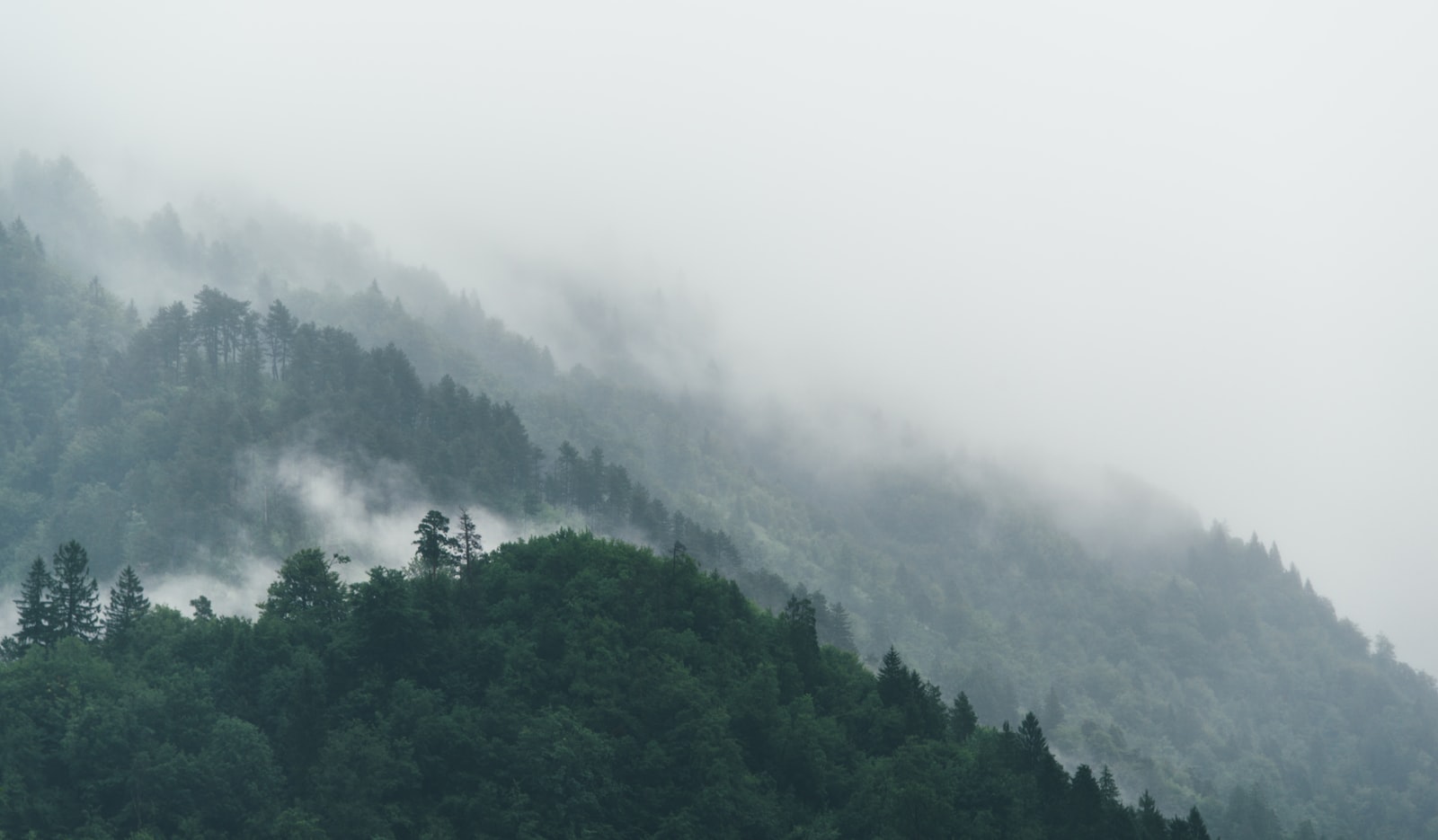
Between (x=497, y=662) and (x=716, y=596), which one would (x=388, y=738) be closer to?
(x=497, y=662)

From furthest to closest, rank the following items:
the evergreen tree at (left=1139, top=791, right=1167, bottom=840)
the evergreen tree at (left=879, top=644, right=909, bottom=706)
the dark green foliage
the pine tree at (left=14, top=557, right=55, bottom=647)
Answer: the evergreen tree at (left=879, top=644, right=909, bottom=706)
the evergreen tree at (left=1139, top=791, right=1167, bottom=840)
the pine tree at (left=14, top=557, right=55, bottom=647)
the dark green foliage

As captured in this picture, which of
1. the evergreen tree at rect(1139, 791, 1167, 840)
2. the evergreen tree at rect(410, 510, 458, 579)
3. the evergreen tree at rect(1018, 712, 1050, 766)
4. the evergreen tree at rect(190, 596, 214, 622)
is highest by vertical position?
the evergreen tree at rect(410, 510, 458, 579)

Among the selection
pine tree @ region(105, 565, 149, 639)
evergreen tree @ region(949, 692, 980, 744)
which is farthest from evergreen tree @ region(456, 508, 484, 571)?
evergreen tree @ region(949, 692, 980, 744)

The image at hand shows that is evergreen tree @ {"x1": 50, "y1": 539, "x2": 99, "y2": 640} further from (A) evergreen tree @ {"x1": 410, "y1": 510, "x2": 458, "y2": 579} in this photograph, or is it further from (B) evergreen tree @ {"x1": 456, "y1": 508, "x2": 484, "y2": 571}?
(B) evergreen tree @ {"x1": 456, "y1": 508, "x2": 484, "y2": 571}

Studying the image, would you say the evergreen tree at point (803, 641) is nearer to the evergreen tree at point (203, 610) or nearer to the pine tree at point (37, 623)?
the evergreen tree at point (203, 610)

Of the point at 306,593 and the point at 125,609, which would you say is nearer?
the point at 125,609

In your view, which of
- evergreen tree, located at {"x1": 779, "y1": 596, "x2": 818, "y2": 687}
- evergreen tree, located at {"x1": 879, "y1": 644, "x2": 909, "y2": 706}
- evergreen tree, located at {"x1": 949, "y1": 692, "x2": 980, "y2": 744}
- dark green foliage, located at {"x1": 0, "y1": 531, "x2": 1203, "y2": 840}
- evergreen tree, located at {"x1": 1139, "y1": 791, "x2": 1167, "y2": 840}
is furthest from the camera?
evergreen tree, located at {"x1": 949, "y1": 692, "x2": 980, "y2": 744}

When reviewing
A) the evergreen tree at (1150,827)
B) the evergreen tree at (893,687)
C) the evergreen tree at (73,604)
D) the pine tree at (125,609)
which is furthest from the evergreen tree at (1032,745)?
the evergreen tree at (73,604)

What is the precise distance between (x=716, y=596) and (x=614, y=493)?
6308 cm

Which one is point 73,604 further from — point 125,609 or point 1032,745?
point 1032,745

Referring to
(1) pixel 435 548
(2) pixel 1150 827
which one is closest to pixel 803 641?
(2) pixel 1150 827

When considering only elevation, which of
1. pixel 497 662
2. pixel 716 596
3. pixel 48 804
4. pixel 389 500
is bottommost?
pixel 48 804

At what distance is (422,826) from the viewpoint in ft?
324

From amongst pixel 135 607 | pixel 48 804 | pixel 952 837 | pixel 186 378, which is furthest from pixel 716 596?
pixel 186 378
